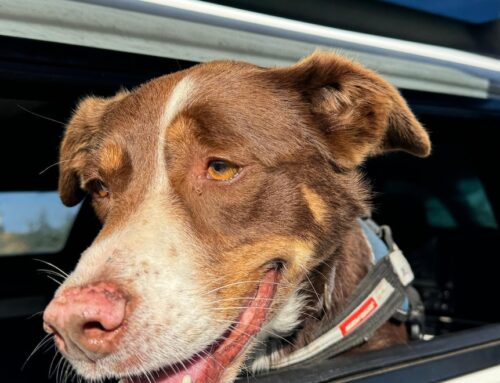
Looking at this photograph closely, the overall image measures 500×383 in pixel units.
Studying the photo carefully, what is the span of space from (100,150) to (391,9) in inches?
53.6

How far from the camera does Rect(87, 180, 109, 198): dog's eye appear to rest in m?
2.62

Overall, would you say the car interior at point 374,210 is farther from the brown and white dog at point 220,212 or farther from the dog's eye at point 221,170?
the dog's eye at point 221,170

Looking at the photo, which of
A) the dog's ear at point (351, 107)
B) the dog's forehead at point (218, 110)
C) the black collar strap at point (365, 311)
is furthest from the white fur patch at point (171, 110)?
the black collar strap at point (365, 311)

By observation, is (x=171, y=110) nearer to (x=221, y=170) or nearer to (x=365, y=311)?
(x=221, y=170)

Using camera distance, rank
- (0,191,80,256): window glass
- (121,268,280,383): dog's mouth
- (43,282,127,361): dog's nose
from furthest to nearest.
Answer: (0,191,80,256): window glass → (121,268,280,383): dog's mouth → (43,282,127,361): dog's nose

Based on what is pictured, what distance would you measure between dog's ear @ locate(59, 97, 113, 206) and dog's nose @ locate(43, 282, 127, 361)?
119 centimetres

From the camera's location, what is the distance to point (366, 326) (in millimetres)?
2625

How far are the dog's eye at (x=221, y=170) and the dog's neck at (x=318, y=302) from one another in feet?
1.80

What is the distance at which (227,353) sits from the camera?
219cm

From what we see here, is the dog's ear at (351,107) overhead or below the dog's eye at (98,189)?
overhead

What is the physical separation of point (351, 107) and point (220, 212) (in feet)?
2.54

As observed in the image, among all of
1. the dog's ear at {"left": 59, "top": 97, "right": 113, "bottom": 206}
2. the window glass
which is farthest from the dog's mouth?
the window glass

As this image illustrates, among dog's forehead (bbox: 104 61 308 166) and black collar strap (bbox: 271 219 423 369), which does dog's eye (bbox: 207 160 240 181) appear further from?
black collar strap (bbox: 271 219 423 369)

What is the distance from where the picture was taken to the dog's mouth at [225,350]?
2068 millimetres
